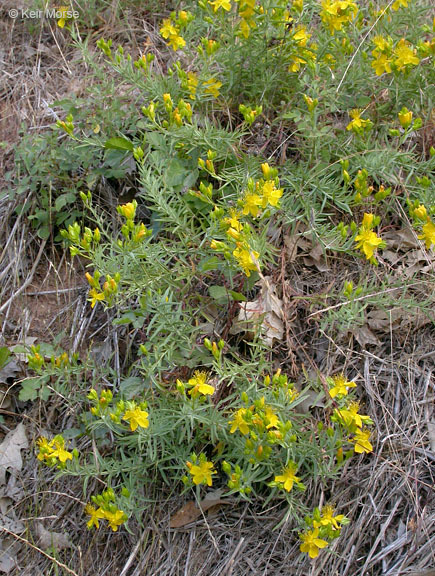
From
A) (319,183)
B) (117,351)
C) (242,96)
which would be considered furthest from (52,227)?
(319,183)

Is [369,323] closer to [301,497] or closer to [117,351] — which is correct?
[301,497]

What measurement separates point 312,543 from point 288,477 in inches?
9.0

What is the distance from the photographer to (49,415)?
2.89m

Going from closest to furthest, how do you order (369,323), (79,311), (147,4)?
(369,323), (79,311), (147,4)

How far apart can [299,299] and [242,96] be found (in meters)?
1.16

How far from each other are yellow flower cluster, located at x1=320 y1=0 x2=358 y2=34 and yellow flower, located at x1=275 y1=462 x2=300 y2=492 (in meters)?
1.95

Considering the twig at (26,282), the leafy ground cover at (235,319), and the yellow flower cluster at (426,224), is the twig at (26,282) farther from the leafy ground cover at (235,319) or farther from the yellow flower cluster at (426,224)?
the yellow flower cluster at (426,224)

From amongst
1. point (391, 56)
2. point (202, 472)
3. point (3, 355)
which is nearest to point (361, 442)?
point (202, 472)

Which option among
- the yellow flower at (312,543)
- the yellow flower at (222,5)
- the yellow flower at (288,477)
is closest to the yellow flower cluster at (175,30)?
the yellow flower at (222,5)

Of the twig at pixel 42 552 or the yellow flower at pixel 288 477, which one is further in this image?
the twig at pixel 42 552

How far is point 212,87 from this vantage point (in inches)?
122

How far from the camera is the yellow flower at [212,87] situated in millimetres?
3077

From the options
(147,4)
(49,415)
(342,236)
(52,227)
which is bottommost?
(49,415)

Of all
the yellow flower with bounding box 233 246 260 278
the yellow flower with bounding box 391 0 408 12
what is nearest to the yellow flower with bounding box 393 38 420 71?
the yellow flower with bounding box 391 0 408 12
